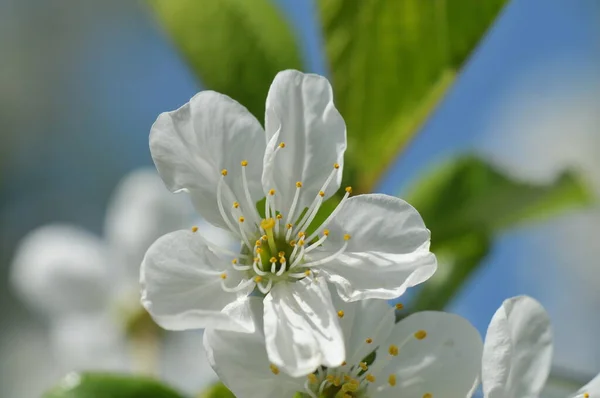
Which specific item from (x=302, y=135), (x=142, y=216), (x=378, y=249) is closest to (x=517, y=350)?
(x=378, y=249)

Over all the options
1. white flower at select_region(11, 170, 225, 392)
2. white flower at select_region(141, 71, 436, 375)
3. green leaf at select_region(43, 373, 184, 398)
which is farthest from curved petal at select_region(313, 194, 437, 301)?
white flower at select_region(11, 170, 225, 392)

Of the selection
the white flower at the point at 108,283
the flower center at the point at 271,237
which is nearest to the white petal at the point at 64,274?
the white flower at the point at 108,283

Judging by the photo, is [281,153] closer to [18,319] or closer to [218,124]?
[218,124]

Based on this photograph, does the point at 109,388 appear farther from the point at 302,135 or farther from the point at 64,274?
the point at 64,274

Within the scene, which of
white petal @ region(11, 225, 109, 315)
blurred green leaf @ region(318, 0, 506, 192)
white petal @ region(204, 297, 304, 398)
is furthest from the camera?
white petal @ region(11, 225, 109, 315)

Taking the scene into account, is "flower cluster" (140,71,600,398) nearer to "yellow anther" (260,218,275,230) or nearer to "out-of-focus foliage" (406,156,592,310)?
"yellow anther" (260,218,275,230)
